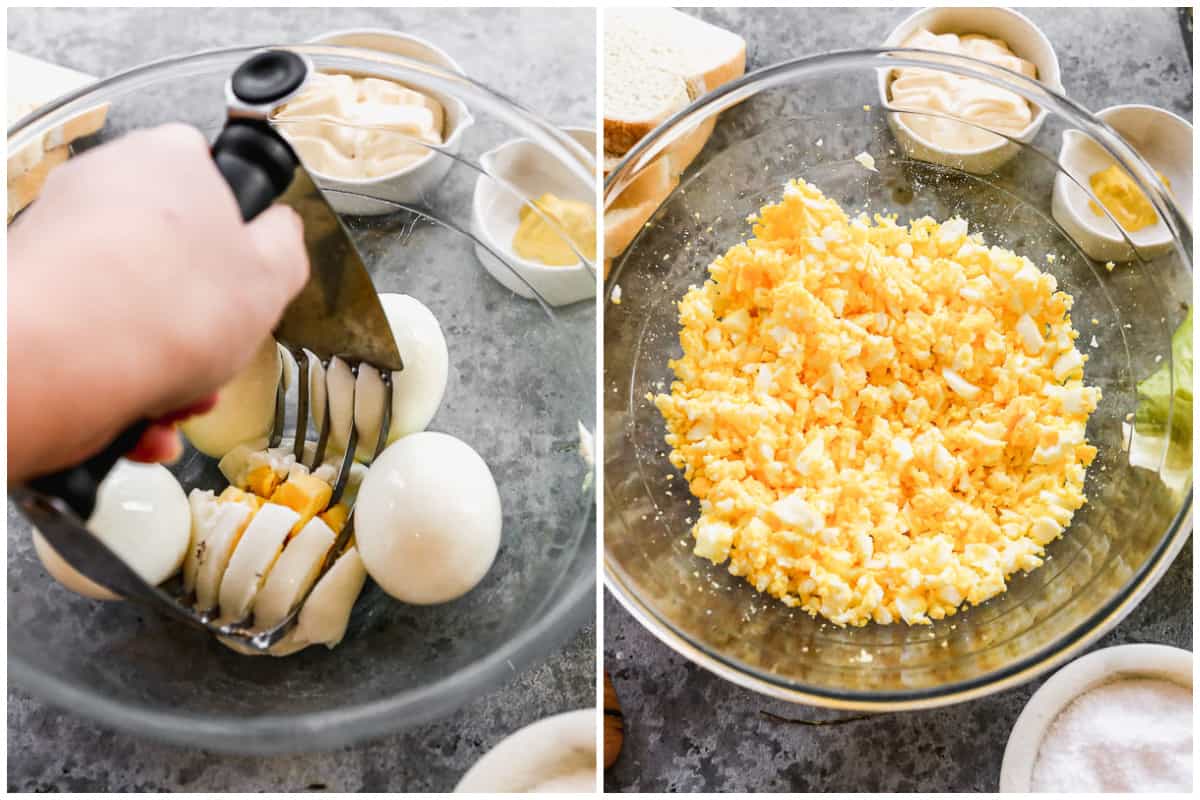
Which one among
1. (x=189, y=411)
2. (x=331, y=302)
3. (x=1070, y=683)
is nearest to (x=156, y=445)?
(x=189, y=411)

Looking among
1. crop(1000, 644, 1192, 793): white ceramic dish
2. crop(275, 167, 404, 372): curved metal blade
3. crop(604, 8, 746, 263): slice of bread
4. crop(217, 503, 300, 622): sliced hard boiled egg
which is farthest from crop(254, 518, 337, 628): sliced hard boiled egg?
crop(1000, 644, 1192, 793): white ceramic dish

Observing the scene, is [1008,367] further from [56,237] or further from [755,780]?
[56,237]

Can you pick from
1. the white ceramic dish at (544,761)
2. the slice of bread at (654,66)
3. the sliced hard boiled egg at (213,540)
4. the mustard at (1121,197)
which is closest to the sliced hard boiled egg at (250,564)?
the sliced hard boiled egg at (213,540)

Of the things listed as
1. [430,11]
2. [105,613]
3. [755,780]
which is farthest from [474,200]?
[755,780]

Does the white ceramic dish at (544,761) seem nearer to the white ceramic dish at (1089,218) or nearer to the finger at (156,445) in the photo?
the finger at (156,445)

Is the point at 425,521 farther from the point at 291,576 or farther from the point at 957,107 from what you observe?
the point at 957,107

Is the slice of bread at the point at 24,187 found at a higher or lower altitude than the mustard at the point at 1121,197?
higher
